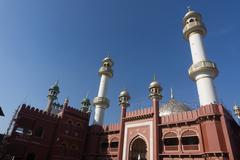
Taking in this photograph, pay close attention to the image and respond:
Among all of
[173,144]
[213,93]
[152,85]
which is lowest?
[173,144]

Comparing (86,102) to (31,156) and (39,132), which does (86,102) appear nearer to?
(39,132)

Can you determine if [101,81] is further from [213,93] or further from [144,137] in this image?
[213,93]

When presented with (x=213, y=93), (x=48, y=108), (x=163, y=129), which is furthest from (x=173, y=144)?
(x=48, y=108)

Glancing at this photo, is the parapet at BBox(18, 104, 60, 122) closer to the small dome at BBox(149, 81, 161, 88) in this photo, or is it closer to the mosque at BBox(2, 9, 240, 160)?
the mosque at BBox(2, 9, 240, 160)

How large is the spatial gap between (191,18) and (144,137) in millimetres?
19289

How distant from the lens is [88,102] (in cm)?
4259

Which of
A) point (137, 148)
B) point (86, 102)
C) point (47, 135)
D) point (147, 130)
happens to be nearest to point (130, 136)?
point (137, 148)

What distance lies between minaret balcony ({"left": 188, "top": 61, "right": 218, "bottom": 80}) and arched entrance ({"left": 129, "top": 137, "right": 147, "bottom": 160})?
11.4 meters

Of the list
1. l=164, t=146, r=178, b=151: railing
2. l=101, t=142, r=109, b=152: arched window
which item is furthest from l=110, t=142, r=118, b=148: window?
l=164, t=146, r=178, b=151: railing

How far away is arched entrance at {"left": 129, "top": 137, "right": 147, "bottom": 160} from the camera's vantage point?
26.4m

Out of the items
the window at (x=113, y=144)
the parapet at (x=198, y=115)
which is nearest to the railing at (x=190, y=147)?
the parapet at (x=198, y=115)

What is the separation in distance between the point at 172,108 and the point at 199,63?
9139mm

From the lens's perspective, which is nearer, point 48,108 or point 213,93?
point 213,93

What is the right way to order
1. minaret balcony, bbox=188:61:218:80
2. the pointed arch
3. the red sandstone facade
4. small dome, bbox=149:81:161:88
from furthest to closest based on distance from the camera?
small dome, bbox=149:81:161:88 → the pointed arch → minaret balcony, bbox=188:61:218:80 → the red sandstone facade
